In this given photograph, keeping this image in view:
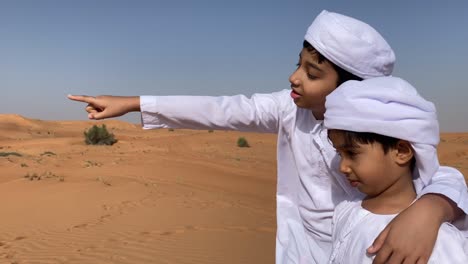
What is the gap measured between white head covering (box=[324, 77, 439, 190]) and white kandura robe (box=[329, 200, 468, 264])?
22 cm

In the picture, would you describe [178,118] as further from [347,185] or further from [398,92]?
[398,92]

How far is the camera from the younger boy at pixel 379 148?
1.71 m

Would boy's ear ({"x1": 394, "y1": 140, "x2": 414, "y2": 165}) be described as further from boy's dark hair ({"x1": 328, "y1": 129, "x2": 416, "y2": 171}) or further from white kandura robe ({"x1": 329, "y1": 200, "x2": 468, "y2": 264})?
white kandura robe ({"x1": 329, "y1": 200, "x2": 468, "y2": 264})

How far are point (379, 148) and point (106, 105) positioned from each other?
3.47 ft

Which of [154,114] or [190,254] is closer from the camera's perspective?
[154,114]

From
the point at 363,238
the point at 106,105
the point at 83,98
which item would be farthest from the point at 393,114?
the point at 83,98

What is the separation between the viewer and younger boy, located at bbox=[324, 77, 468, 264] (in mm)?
1711

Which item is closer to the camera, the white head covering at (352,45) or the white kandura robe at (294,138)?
the white head covering at (352,45)

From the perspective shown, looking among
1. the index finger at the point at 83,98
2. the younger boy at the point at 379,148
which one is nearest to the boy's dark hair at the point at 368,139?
the younger boy at the point at 379,148

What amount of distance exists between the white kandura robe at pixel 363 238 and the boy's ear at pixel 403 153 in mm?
184

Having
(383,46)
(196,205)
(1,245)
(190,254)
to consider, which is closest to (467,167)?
(196,205)

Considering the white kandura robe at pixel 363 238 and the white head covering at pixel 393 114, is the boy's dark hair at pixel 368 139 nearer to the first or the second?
the white head covering at pixel 393 114

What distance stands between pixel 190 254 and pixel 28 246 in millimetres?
2176

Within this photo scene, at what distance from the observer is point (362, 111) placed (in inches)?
68.5
